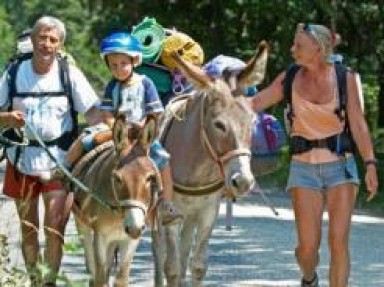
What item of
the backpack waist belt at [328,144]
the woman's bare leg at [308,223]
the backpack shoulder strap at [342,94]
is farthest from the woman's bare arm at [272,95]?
the woman's bare leg at [308,223]

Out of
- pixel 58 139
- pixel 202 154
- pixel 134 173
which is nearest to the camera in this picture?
pixel 134 173

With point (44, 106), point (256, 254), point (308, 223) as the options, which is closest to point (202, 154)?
point (308, 223)

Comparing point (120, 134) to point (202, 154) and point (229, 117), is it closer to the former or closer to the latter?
point (229, 117)

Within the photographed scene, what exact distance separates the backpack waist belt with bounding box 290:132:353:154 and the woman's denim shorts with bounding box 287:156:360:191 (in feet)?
0.26

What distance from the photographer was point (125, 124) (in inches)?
301

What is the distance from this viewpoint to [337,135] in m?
8.67

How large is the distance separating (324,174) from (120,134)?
5.65 feet

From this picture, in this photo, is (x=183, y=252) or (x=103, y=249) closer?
(x=103, y=249)

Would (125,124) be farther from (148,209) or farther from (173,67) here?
(173,67)

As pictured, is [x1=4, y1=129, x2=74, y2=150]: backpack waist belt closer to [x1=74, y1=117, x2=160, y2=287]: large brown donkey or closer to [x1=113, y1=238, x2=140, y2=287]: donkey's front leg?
[x1=74, y1=117, x2=160, y2=287]: large brown donkey

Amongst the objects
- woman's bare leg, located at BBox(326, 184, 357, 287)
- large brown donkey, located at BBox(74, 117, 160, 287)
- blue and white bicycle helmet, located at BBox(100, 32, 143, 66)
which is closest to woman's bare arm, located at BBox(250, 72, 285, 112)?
woman's bare leg, located at BBox(326, 184, 357, 287)

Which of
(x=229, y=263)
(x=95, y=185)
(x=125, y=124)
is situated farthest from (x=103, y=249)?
(x=229, y=263)

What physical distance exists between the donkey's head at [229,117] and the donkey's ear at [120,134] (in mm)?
898

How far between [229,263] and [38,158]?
458cm
